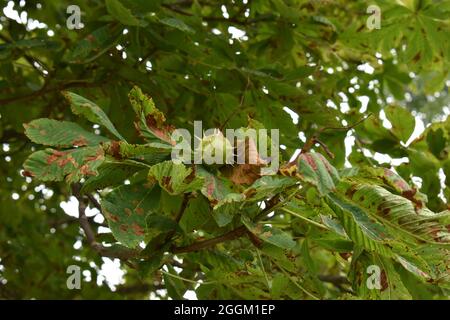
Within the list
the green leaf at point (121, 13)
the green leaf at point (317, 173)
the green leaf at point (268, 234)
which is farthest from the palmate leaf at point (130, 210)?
the green leaf at point (121, 13)

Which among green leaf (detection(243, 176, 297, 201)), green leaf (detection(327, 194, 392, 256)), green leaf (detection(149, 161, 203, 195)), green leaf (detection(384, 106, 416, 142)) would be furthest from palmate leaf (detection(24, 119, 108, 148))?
green leaf (detection(384, 106, 416, 142))

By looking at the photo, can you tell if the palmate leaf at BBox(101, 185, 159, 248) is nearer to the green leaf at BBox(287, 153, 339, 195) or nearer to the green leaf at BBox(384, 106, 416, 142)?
the green leaf at BBox(287, 153, 339, 195)

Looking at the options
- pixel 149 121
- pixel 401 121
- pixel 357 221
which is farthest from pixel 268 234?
pixel 401 121

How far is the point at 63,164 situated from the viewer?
94 cm

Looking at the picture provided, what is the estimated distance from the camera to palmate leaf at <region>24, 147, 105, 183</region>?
→ 0.92 m

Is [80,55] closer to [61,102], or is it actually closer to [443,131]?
A: [61,102]

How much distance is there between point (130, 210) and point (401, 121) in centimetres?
90

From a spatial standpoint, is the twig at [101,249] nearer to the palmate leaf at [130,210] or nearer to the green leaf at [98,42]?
the palmate leaf at [130,210]

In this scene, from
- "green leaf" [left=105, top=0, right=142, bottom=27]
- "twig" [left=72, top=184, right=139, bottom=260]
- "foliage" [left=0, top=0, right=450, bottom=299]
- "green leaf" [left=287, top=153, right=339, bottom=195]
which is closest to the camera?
"green leaf" [left=287, top=153, right=339, bottom=195]

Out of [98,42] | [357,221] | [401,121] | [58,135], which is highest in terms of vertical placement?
[98,42]

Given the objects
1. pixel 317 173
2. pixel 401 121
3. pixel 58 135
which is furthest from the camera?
pixel 401 121

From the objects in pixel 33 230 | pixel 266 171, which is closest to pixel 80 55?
pixel 266 171

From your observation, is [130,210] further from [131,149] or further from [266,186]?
[266,186]

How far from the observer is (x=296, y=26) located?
1920 millimetres
